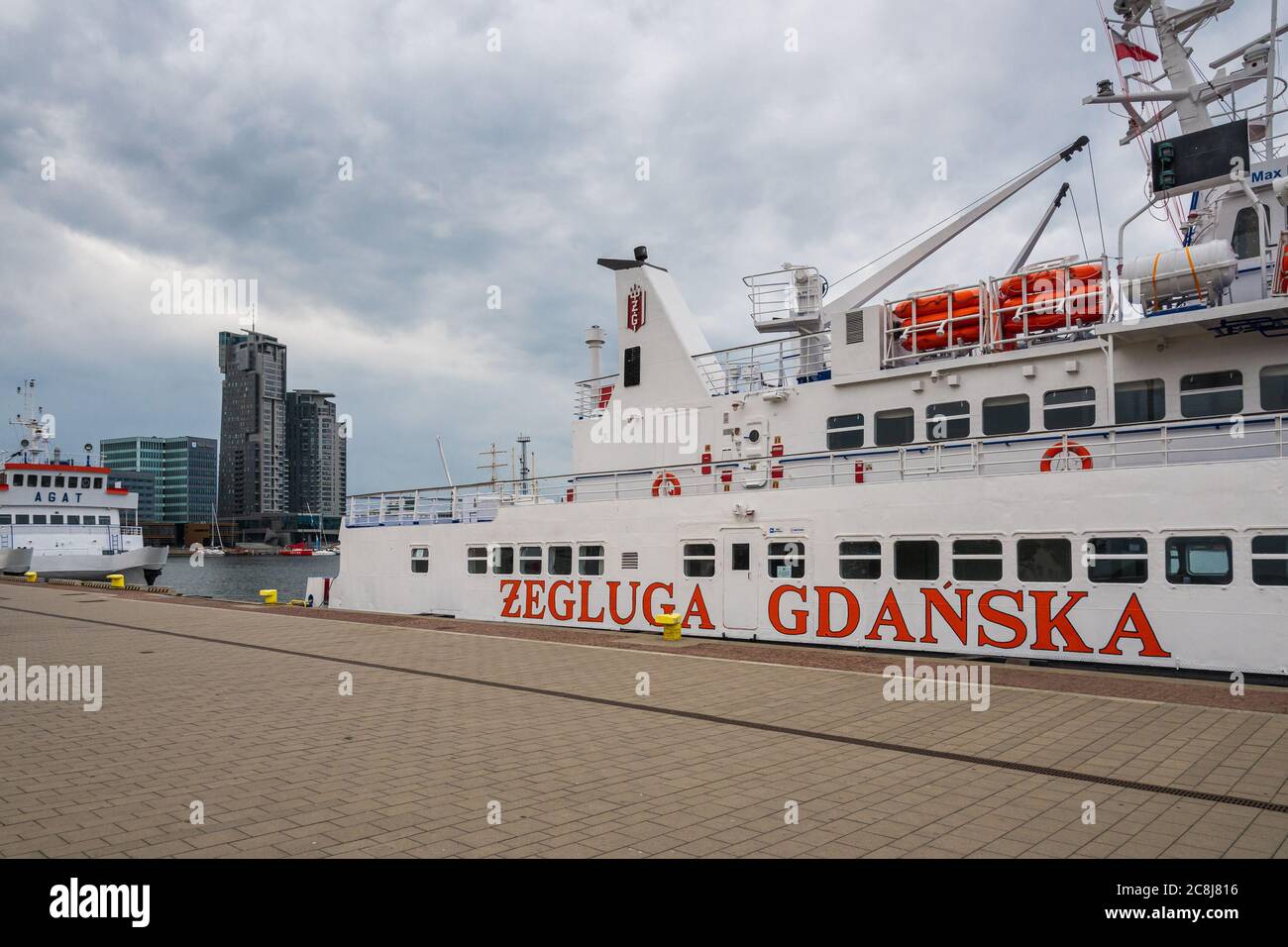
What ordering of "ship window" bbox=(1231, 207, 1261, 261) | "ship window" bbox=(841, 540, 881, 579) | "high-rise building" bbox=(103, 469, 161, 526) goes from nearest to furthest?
"ship window" bbox=(1231, 207, 1261, 261) → "ship window" bbox=(841, 540, 881, 579) → "high-rise building" bbox=(103, 469, 161, 526)

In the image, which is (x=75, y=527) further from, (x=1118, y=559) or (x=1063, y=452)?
(x=1118, y=559)

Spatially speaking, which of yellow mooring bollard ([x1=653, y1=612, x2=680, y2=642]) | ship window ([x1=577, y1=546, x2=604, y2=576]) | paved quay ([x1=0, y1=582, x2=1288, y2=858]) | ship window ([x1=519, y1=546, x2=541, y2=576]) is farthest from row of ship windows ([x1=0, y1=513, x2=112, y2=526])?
yellow mooring bollard ([x1=653, y1=612, x2=680, y2=642])

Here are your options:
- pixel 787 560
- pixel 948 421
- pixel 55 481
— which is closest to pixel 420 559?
pixel 787 560

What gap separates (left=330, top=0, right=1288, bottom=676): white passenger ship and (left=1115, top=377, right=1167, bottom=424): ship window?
35 millimetres

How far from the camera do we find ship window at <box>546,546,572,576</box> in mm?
21578

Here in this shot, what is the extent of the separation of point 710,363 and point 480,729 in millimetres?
14259

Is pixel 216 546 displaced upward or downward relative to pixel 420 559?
downward

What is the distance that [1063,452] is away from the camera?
48.4 feet

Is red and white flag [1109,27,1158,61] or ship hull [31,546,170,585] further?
ship hull [31,546,170,585]

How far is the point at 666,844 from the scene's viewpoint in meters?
5.86

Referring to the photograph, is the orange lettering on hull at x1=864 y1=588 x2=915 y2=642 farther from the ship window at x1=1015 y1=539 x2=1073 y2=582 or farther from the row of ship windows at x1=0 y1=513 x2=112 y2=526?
the row of ship windows at x1=0 y1=513 x2=112 y2=526

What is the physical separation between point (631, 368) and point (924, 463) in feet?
29.1
